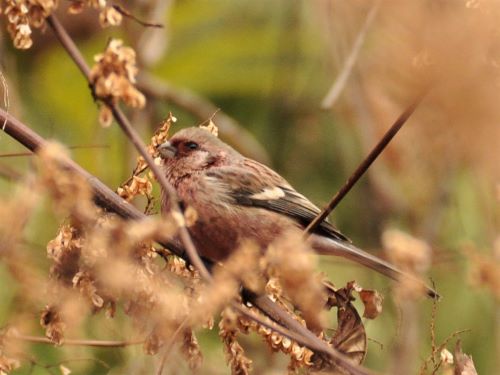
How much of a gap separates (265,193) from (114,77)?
2.85 m

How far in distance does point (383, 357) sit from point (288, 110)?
103 inches

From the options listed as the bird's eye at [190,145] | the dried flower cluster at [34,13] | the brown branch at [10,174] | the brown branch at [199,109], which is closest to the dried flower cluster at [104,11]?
the dried flower cluster at [34,13]

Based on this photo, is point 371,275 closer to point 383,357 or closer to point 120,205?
point 383,357

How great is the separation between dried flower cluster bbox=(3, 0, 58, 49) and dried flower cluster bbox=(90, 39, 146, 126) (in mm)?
203

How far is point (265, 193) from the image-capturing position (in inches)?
203

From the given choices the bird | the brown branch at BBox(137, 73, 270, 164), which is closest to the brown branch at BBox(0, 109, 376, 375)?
the bird

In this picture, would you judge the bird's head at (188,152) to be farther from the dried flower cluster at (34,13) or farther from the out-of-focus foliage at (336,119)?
the dried flower cluster at (34,13)

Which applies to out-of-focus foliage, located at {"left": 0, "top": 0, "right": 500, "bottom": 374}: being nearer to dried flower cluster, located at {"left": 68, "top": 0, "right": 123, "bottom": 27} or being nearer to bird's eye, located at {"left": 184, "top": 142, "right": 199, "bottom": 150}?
dried flower cluster, located at {"left": 68, "top": 0, "right": 123, "bottom": 27}

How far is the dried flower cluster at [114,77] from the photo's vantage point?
2.33 m

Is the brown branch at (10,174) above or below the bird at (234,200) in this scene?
below

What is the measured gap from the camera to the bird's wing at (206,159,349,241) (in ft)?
16.3

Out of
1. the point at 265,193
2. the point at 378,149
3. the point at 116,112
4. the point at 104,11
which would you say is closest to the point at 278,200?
the point at 265,193

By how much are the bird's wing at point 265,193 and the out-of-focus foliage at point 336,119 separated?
2.04ft

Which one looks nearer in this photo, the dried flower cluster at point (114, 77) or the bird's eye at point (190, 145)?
the dried flower cluster at point (114, 77)
